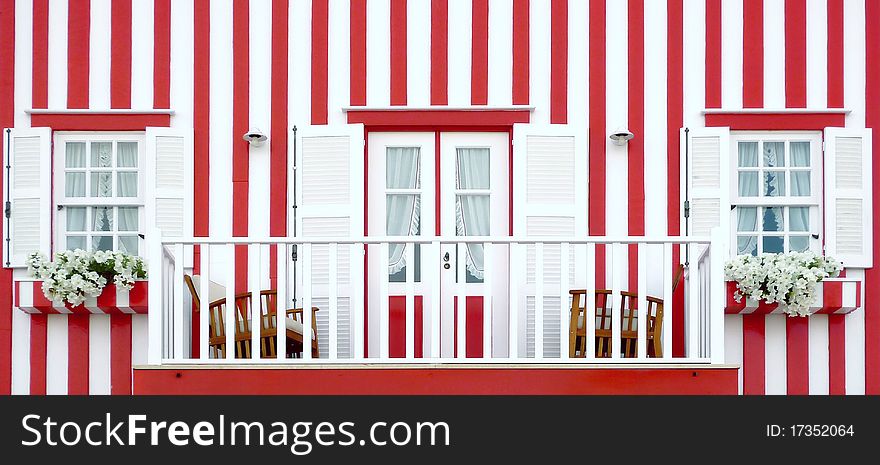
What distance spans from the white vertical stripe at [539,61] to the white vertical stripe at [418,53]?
724 mm

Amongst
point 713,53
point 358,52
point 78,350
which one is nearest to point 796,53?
point 713,53

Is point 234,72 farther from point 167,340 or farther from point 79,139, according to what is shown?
point 167,340

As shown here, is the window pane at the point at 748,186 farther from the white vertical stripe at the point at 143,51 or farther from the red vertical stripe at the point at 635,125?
the white vertical stripe at the point at 143,51

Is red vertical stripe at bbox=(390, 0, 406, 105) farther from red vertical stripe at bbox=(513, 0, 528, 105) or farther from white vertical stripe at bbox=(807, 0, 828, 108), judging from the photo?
white vertical stripe at bbox=(807, 0, 828, 108)

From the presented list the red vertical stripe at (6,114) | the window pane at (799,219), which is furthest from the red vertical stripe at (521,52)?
the red vertical stripe at (6,114)

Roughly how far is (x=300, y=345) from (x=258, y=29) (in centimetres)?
234

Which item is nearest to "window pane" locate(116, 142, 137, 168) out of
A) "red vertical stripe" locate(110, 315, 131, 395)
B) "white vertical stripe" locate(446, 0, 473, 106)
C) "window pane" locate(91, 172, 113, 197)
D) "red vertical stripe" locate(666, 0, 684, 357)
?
"window pane" locate(91, 172, 113, 197)

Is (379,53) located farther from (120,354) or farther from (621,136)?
(120,354)

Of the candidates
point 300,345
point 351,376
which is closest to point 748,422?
point 351,376

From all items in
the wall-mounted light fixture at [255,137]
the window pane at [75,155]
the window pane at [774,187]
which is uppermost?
the wall-mounted light fixture at [255,137]

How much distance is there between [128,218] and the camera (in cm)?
974

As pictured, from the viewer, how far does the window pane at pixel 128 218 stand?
973 centimetres

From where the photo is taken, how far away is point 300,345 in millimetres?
9102

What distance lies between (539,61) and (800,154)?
1937mm
